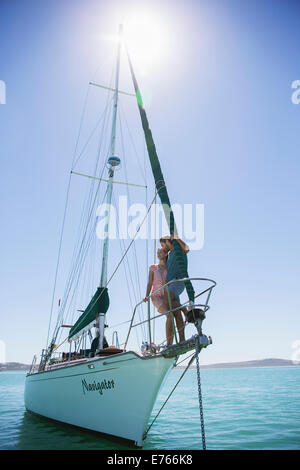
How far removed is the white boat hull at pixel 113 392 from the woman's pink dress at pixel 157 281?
1.21m

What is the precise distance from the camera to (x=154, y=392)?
19.6 ft

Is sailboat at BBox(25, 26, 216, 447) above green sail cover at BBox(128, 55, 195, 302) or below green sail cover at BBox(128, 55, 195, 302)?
below

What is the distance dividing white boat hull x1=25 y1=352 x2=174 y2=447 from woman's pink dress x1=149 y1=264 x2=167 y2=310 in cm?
121

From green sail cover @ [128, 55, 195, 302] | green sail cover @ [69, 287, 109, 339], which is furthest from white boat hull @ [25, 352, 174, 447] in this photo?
green sail cover @ [128, 55, 195, 302]

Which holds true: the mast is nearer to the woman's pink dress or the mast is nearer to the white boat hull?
the white boat hull

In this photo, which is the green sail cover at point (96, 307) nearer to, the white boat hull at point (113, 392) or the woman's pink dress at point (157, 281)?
the white boat hull at point (113, 392)

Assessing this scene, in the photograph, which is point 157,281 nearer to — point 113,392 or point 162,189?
point 162,189

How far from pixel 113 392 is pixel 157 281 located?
9.87ft

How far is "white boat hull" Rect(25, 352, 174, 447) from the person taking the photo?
6.09m

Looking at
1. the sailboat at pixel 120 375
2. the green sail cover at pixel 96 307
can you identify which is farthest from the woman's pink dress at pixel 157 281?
the green sail cover at pixel 96 307

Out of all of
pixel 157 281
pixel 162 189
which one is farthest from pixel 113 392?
pixel 162 189

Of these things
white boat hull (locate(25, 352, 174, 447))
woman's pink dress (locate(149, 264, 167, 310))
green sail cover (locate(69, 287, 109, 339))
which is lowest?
white boat hull (locate(25, 352, 174, 447))

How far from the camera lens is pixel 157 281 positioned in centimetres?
669
